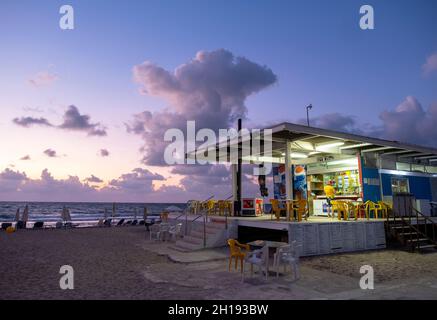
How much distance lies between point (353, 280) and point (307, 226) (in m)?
3.24

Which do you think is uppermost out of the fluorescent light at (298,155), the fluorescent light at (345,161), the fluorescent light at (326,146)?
the fluorescent light at (326,146)

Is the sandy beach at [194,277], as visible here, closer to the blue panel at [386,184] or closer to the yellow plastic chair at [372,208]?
the yellow plastic chair at [372,208]

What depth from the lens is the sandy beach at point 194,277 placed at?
18.4 ft

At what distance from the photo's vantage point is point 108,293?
5.75 meters

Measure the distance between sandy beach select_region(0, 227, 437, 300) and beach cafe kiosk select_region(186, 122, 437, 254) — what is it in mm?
2429

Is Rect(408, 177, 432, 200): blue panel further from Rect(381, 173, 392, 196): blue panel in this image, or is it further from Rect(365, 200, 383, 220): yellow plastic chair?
Rect(365, 200, 383, 220): yellow plastic chair

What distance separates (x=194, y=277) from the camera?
702cm

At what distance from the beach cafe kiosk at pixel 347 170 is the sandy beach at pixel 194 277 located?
243 cm

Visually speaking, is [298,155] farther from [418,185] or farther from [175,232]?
[175,232]

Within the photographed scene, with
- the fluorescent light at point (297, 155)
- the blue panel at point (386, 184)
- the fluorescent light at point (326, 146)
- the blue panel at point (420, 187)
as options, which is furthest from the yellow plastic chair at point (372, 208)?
the fluorescent light at point (297, 155)

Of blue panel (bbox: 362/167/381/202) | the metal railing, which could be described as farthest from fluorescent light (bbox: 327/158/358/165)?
the metal railing

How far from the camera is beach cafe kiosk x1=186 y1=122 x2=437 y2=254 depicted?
11836 millimetres

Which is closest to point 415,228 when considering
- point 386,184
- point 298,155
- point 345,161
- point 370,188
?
point 370,188
